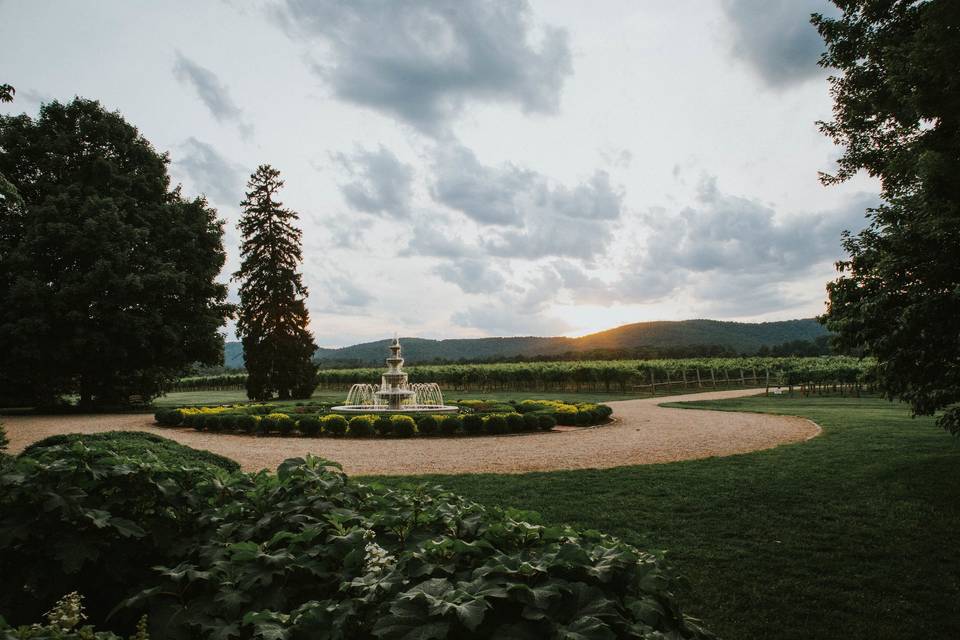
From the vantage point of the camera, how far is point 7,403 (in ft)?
85.6

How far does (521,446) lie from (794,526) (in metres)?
7.14

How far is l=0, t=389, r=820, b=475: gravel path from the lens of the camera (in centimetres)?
1056

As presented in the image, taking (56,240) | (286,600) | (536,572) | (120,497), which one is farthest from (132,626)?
(56,240)

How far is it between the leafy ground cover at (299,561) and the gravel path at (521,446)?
22.4ft

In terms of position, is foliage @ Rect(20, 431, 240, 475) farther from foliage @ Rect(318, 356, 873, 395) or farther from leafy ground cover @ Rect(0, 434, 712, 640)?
foliage @ Rect(318, 356, 873, 395)

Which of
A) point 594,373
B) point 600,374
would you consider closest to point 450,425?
point 600,374

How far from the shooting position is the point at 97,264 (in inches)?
819

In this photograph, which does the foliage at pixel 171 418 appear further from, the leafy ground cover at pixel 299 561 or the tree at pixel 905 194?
the tree at pixel 905 194

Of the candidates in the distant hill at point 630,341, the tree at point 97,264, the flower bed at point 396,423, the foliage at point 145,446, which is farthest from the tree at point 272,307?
the distant hill at point 630,341

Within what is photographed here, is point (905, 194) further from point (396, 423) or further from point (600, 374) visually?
point (600, 374)

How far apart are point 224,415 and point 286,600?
1610 cm

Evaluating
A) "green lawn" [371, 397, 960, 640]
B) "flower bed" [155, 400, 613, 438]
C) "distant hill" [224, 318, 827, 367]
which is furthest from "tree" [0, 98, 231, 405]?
"distant hill" [224, 318, 827, 367]

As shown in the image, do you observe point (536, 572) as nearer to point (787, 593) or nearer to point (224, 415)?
point (787, 593)

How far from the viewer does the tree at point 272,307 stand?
31266mm
